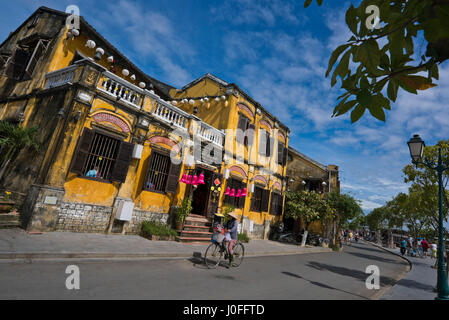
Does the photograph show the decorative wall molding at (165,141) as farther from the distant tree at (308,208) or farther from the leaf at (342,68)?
the distant tree at (308,208)

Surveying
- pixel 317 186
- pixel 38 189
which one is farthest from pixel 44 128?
pixel 317 186

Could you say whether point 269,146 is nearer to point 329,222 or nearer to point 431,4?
point 329,222

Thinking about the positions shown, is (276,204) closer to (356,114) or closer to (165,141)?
(165,141)

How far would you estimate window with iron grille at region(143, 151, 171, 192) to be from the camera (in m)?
10.0

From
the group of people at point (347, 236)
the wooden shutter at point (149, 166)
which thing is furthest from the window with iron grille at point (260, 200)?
the group of people at point (347, 236)

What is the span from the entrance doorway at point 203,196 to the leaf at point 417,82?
1163cm

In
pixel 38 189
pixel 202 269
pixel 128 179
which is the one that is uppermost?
pixel 128 179

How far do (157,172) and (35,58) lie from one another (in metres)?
8.23

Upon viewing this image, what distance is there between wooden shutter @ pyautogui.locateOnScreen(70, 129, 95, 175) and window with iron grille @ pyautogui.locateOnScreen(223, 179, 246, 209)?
27.0 feet

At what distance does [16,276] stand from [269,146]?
16033 millimetres

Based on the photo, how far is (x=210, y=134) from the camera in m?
13.1

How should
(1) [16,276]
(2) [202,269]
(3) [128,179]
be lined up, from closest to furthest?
(1) [16,276] → (2) [202,269] → (3) [128,179]

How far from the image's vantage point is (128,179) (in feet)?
30.0

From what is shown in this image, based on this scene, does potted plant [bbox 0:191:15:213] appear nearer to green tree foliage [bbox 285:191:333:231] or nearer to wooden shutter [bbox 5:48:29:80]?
wooden shutter [bbox 5:48:29:80]
